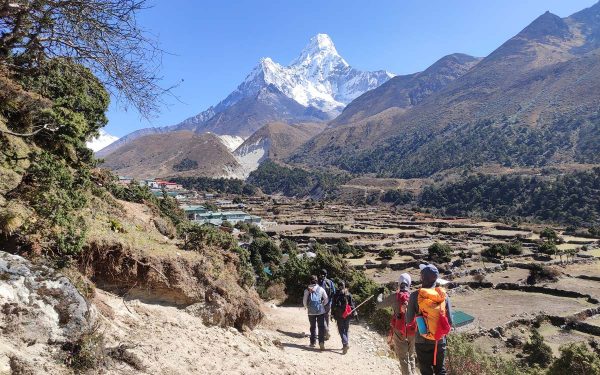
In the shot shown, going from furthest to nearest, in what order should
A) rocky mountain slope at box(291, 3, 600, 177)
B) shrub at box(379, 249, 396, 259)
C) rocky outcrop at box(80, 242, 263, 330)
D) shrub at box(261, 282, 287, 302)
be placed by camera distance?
rocky mountain slope at box(291, 3, 600, 177) < shrub at box(379, 249, 396, 259) < shrub at box(261, 282, 287, 302) < rocky outcrop at box(80, 242, 263, 330)

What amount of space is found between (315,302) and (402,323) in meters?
2.64

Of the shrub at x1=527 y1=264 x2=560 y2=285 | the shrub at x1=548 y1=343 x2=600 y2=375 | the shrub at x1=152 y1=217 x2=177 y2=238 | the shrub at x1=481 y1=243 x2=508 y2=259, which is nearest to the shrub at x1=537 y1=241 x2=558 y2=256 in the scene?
the shrub at x1=481 y1=243 x2=508 y2=259

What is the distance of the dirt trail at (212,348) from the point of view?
5113 mm

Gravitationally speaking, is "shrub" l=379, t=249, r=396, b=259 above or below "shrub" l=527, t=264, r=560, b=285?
above

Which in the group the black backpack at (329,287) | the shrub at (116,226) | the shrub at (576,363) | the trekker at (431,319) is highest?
the shrub at (116,226)

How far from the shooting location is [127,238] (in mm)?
6715

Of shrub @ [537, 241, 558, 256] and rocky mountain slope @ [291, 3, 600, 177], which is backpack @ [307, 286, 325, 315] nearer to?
shrub @ [537, 241, 558, 256]

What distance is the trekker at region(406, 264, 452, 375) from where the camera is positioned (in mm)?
4305

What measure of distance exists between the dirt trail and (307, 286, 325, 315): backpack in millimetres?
733

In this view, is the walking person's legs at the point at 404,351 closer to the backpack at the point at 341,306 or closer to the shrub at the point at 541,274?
the backpack at the point at 341,306

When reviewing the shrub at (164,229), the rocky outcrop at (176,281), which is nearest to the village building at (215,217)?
the shrub at (164,229)

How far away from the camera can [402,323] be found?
18.5 ft

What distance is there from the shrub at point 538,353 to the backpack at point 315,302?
11864 mm

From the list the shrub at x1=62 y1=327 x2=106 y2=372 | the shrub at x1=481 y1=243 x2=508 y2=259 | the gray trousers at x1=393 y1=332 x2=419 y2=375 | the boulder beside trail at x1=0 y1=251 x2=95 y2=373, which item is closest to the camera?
the boulder beside trail at x1=0 y1=251 x2=95 y2=373
